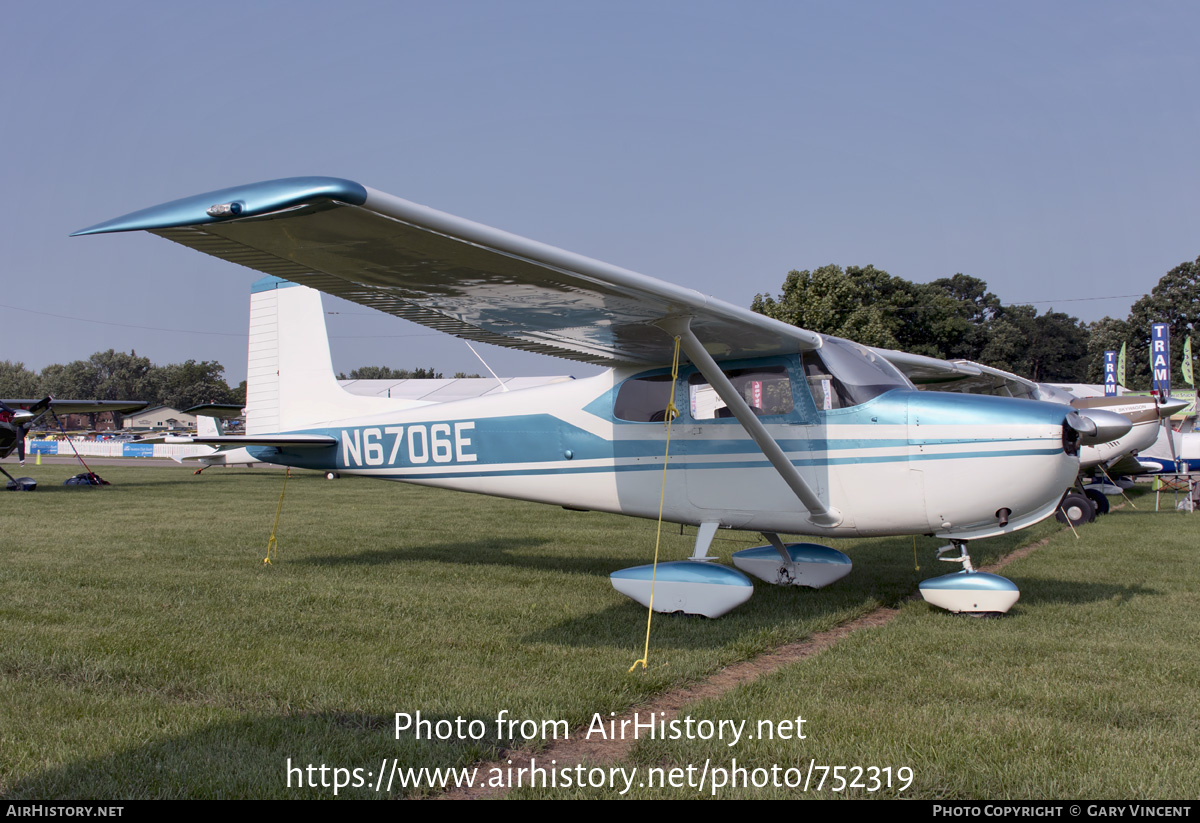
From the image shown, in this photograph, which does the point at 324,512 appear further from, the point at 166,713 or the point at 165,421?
the point at 165,421

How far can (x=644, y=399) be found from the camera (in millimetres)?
6863

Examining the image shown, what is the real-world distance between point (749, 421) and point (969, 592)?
218 centimetres

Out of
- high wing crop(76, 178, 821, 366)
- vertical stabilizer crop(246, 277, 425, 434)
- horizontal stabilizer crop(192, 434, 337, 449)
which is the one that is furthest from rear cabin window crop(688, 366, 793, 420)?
horizontal stabilizer crop(192, 434, 337, 449)

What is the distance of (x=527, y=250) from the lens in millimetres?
3945

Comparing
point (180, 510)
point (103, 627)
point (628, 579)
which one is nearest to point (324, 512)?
point (180, 510)

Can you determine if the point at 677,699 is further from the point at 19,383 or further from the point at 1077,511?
the point at 19,383

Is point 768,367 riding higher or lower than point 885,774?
higher

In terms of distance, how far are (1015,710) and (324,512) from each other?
40.9 feet

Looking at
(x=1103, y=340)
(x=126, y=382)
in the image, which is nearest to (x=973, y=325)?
(x=1103, y=340)

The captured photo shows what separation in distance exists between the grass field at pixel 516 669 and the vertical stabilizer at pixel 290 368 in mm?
1635

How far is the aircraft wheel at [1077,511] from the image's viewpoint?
13.3 metres

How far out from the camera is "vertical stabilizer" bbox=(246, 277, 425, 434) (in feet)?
28.5

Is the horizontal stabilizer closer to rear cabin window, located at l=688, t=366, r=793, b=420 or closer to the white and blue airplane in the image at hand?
the white and blue airplane

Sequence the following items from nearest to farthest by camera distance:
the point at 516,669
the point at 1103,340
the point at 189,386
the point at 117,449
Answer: the point at 516,669 < the point at 117,449 < the point at 1103,340 < the point at 189,386
